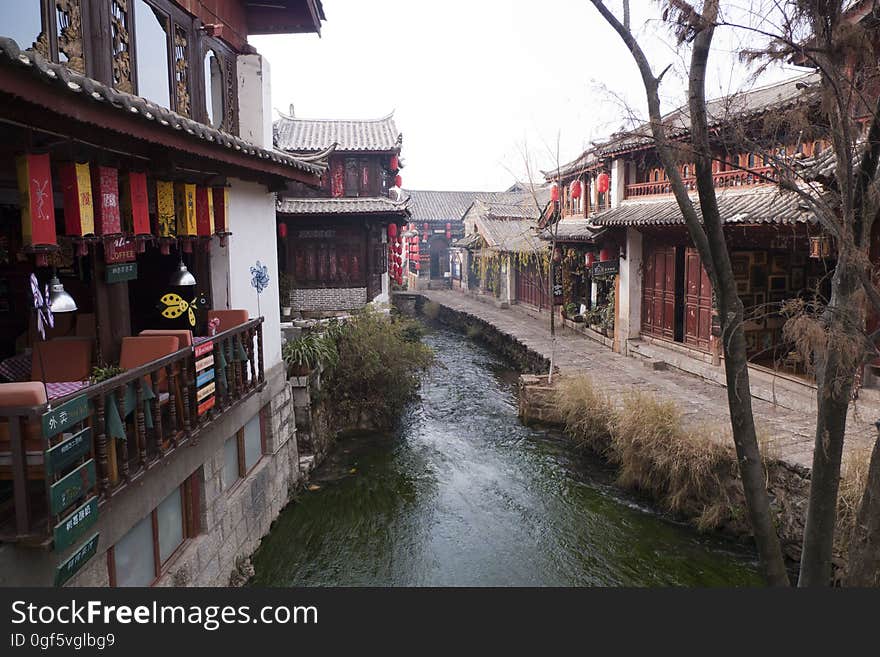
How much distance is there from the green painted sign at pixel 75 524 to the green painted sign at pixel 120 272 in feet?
9.16

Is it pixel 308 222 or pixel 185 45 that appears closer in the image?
pixel 185 45

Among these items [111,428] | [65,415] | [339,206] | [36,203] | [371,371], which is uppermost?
[339,206]

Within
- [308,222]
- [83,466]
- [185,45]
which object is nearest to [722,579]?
[83,466]

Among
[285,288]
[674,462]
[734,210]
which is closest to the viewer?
[674,462]

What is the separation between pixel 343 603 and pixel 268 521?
584 cm

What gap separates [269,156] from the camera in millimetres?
8219

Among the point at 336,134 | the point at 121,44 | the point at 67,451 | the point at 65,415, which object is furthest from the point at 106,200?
the point at 336,134

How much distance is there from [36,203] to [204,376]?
8.23ft

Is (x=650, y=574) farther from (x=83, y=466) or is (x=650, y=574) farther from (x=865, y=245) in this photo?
(x=83, y=466)

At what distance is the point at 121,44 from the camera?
21.8 feet

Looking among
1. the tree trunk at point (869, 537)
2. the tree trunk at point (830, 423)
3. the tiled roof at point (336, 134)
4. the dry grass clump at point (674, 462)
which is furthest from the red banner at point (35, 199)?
the tiled roof at point (336, 134)

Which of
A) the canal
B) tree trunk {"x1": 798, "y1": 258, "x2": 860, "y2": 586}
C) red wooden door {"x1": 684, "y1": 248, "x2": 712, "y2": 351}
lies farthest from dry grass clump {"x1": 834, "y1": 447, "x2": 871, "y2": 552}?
red wooden door {"x1": 684, "y1": 248, "x2": 712, "y2": 351}

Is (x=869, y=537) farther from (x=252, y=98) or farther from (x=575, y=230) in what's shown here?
(x=575, y=230)

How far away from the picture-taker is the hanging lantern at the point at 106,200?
5.80 meters
